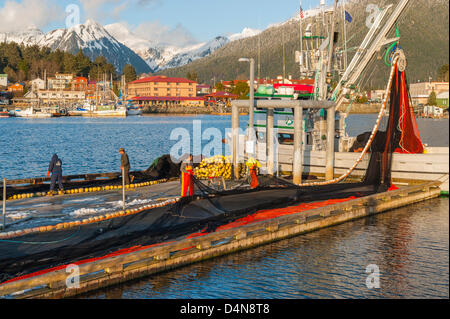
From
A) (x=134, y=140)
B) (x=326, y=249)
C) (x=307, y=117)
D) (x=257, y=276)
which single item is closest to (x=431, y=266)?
(x=326, y=249)

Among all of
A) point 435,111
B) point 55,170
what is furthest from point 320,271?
point 55,170

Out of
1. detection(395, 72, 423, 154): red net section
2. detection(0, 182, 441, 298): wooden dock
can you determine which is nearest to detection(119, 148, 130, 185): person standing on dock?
detection(0, 182, 441, 298): wooden dock

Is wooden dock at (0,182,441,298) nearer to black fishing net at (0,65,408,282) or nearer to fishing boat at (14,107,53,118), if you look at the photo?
black fishing net at (0,65,408,282)

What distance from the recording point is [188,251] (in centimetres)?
1600

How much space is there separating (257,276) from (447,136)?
10.4 m

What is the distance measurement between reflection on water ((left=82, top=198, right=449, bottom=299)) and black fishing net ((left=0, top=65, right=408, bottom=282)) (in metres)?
1.27

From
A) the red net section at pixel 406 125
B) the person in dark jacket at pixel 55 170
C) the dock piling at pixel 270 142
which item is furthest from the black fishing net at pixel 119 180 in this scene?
the red net section at pixel 406 125

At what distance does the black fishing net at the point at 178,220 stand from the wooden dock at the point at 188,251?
620mm

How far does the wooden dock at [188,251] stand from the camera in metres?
12.7

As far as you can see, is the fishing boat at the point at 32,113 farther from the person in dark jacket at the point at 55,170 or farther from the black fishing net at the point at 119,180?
the person in dark jacket at the point at 55,170

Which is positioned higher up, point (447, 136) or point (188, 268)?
point (447, 136)

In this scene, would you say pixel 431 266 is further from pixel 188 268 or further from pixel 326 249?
pixel 188 268

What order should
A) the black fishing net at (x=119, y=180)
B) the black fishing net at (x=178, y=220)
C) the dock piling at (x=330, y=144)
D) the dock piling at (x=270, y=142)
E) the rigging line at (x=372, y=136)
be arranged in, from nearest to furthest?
the black fishing net at (x=178, y=220) < the black fishing net at (x=119, y=180) < the rigging line at (x=372, y=136) < the dock piling at (x=330, y=144) < the dock piling at (x=270, y=142)
